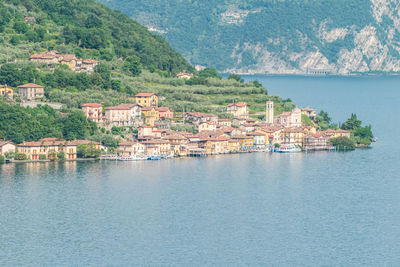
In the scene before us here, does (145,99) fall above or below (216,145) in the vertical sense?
above

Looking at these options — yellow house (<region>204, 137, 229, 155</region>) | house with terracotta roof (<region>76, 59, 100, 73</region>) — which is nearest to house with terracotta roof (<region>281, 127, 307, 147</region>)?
yellow house (<region>204, 137, 229, 155</region>)

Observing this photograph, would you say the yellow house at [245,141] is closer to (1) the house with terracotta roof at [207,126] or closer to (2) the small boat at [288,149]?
(2) the small boat at [288,149]

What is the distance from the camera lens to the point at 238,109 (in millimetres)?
120000

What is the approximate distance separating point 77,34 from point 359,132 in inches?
1707

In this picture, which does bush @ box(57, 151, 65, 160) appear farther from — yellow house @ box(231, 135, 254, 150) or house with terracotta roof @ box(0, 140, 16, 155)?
yellow house @ box(231, 135, 254, 150)

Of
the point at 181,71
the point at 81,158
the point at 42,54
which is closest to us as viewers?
the point at 81,158

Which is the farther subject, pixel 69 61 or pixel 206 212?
pixel 69 61

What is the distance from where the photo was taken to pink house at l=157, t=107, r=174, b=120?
370 feet

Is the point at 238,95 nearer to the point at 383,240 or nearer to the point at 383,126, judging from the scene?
the point at 383,126

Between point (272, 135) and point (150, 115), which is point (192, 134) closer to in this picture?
point (150, 115)

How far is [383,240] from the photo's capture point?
2625 inches

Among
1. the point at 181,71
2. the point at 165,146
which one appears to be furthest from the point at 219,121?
the point at 181,71

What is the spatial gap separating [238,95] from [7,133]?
41.0 meters

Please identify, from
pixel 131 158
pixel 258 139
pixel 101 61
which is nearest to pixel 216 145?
pixel 258 139
